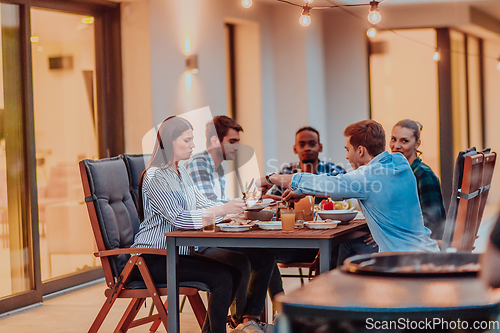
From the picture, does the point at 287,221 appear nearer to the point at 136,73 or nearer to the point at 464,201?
the point at 464,201

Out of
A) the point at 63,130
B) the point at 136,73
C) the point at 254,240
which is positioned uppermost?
Answer: the point at 136,73

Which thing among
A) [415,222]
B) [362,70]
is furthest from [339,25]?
[415,222]

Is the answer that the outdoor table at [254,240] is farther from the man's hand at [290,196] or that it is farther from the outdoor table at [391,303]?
the outdoor table at [391,303]

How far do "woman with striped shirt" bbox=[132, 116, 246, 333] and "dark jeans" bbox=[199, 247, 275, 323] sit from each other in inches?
5.4

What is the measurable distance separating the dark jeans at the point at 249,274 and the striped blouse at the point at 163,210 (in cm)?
23

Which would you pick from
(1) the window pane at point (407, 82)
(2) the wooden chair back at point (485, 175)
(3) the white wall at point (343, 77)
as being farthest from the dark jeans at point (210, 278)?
(1) the window pane at point (407, 82)

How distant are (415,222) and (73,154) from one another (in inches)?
122

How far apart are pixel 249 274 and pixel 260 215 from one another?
358 millimetres

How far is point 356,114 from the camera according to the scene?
23.5 ft

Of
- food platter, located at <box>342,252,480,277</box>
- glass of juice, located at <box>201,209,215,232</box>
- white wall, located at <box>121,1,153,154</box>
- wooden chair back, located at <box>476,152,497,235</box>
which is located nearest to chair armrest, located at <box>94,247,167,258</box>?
glass of juice, located at <box>201,209,215,232</box>

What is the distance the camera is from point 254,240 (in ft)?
8.04

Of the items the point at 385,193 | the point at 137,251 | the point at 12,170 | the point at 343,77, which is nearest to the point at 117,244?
the point at 137,251

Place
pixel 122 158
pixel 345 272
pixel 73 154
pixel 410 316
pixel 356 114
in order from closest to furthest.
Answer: pixel 410 316 < pixel 345 272 < pixel 122 158 < pixel 73 154 < pixel 356 114

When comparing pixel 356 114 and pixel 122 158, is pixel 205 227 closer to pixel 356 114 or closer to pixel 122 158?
pixel 122 158
